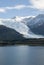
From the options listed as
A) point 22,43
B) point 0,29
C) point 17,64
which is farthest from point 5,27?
point 17,64

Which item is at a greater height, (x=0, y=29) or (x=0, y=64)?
(x=0, y=29)

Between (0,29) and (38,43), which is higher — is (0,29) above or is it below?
above

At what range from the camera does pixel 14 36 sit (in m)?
180

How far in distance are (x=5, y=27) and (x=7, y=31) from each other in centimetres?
523

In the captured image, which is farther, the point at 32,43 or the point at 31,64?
the point at 32,43

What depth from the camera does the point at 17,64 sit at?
124 ft

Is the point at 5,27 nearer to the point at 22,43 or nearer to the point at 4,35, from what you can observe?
the point at 4,35

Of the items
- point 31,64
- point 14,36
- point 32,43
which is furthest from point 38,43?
point 31,64

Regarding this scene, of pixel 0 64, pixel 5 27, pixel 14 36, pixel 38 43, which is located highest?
pixel 5 27

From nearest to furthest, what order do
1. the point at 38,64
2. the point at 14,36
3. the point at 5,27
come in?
the point at 38,64, the point at 14,36, the point at 5,27

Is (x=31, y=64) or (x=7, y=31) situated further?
(x=7, y=31)

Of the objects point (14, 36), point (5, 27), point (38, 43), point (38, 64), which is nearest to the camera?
point (38, 64)

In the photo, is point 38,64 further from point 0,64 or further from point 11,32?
point 11,32

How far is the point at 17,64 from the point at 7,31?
503ft
